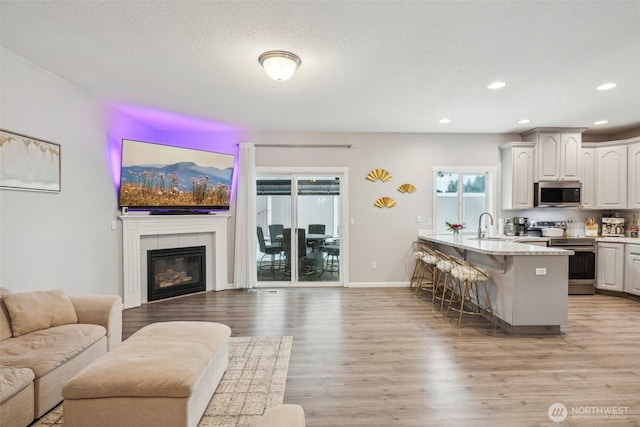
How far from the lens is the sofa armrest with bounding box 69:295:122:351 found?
2625 mm

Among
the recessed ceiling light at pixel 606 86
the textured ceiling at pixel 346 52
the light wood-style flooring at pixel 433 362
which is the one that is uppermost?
Answer: the recessed ceiling light at pixel 606 86

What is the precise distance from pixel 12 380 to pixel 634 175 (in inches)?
303

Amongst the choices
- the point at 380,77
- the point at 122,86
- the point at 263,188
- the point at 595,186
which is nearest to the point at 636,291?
the point at 595,186

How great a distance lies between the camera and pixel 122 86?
3.56 metres

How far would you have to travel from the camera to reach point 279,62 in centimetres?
276

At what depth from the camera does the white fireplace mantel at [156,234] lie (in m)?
4.39

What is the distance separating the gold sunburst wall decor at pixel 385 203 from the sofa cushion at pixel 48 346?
4.35m

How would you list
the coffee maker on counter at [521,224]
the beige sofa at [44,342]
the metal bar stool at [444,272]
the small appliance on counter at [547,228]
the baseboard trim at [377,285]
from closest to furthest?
1. the beige sofa at [44,342]
2. the metal bar stool at [444,272]
3. the small appliance on counter at [547,228]
4. the coffee maker on counter at [521,224]
5. the baseboard trim at [377,285]

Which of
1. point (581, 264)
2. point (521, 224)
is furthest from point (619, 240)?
point (521, 224)

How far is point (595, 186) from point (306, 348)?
5.70 metres

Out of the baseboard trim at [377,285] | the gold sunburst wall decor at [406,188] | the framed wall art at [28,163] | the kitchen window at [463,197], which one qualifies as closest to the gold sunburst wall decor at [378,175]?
the gold sunburst wall decor at [406,188]

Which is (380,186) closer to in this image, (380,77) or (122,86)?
(380,77)

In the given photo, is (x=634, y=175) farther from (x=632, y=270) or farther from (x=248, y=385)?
(x=248, y=385)

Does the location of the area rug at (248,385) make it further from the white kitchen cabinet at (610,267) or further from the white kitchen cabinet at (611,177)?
the white kitchen cabinet at (611,177)
